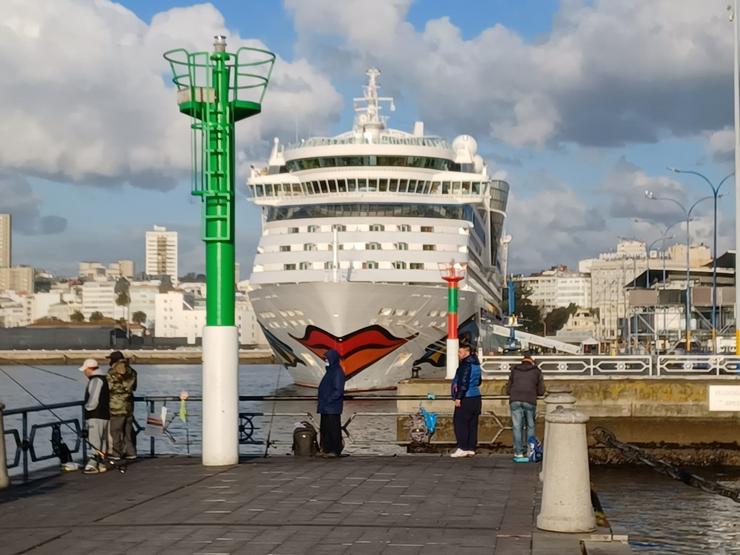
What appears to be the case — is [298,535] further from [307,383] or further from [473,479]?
[307,383]

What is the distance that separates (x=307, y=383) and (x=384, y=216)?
8079 millimetres

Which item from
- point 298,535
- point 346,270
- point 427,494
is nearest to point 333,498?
point 427,494

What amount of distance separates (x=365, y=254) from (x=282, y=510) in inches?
1641

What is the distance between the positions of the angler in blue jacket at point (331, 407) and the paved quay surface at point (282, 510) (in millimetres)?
1532

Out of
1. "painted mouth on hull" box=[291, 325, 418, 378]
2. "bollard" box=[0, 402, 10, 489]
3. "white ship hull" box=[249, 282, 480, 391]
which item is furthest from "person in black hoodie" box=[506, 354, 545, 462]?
"painted mouth on hull" box=[291, 325, 418, 378]

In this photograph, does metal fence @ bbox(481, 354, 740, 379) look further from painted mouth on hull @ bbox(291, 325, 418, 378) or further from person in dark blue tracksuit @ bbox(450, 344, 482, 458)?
painted mouth on hull @ bbox(291, 325, 418, 378)

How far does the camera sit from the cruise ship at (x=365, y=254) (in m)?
51.5

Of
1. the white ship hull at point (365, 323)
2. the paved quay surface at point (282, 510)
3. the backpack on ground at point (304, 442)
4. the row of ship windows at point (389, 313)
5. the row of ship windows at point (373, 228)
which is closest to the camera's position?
the paved quay surface at point (282, 510)

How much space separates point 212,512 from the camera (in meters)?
11.6

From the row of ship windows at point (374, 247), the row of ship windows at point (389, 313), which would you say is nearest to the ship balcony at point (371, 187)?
the row of ship windows at point (374, 247)

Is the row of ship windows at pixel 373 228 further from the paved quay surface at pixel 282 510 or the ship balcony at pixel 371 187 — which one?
the paved quay surface at pixel 282 510

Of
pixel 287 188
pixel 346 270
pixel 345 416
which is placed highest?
pixel 287 188

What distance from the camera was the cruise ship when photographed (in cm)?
5153

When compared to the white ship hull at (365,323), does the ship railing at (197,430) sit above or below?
below
